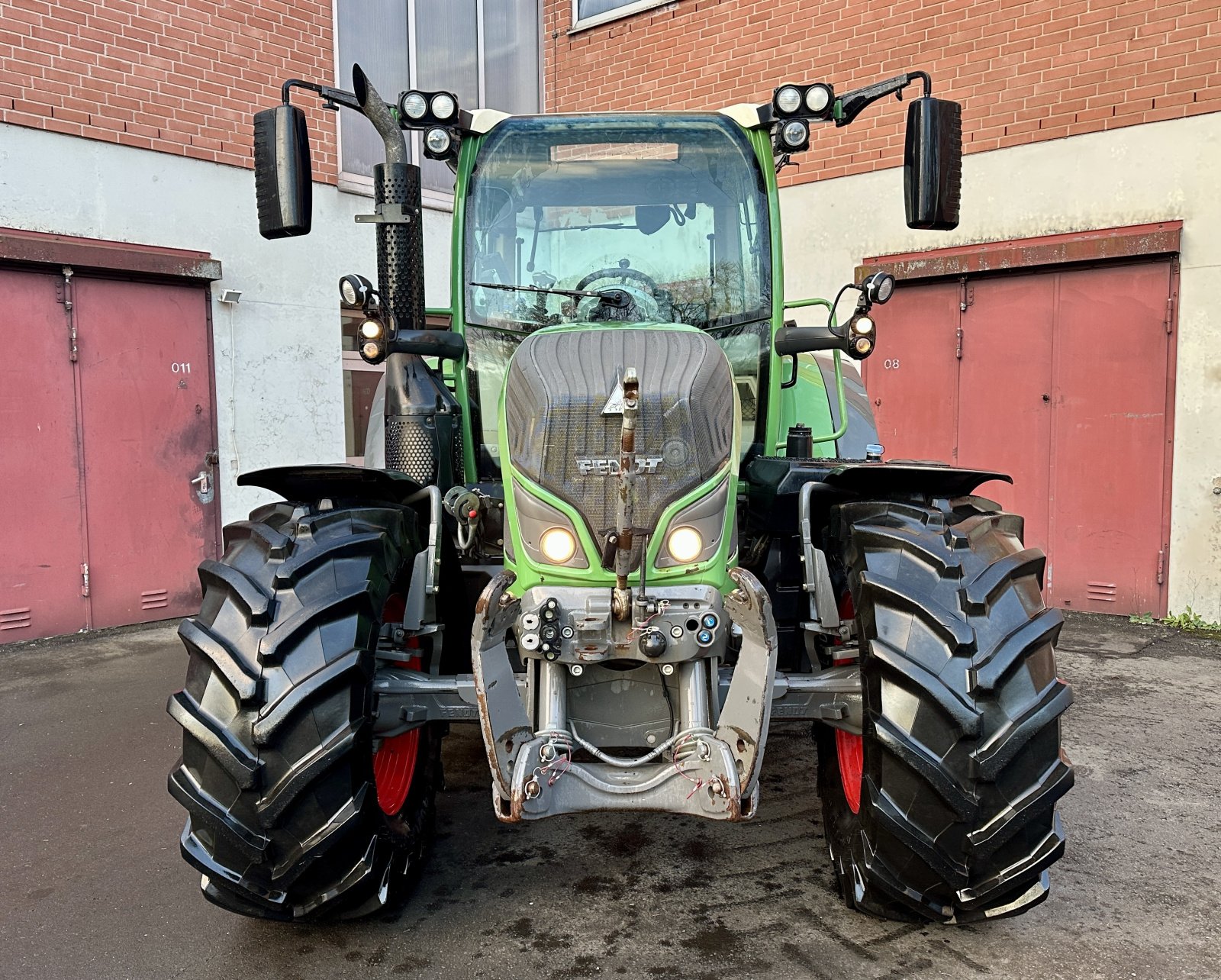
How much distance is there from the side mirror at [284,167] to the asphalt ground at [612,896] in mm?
2093

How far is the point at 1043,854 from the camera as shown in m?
2.26

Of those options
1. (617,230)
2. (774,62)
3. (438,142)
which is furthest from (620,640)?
(774,62)

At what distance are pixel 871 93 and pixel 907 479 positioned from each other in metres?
1.37

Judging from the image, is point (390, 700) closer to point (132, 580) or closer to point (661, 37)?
point (132, 580)

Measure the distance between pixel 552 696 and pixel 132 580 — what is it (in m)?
5.29

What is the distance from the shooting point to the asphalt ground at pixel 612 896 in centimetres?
251

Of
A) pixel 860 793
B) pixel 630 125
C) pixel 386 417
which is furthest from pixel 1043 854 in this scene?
pixel 630 125

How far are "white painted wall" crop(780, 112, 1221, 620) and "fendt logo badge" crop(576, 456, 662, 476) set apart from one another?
218 inches

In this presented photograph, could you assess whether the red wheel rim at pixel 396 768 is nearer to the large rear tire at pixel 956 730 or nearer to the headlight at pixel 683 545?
the headlight at pixel 683 545

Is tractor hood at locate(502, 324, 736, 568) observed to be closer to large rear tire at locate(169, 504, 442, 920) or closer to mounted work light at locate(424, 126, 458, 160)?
large rear tire at locate(169, 504, 442, 920)

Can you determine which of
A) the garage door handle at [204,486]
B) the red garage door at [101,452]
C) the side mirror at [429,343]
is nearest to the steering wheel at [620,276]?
the side mirror at [429,343]

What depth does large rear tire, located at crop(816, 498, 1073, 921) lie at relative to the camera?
2.20m

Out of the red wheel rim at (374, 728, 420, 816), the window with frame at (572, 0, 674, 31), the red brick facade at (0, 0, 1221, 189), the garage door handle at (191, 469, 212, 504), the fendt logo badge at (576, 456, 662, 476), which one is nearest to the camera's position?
the fendt logo badge at (576, 456, 662, 476)

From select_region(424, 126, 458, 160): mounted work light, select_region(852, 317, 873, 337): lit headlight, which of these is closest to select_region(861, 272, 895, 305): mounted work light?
select_region(852, 317, 873, 337): lit headlight
